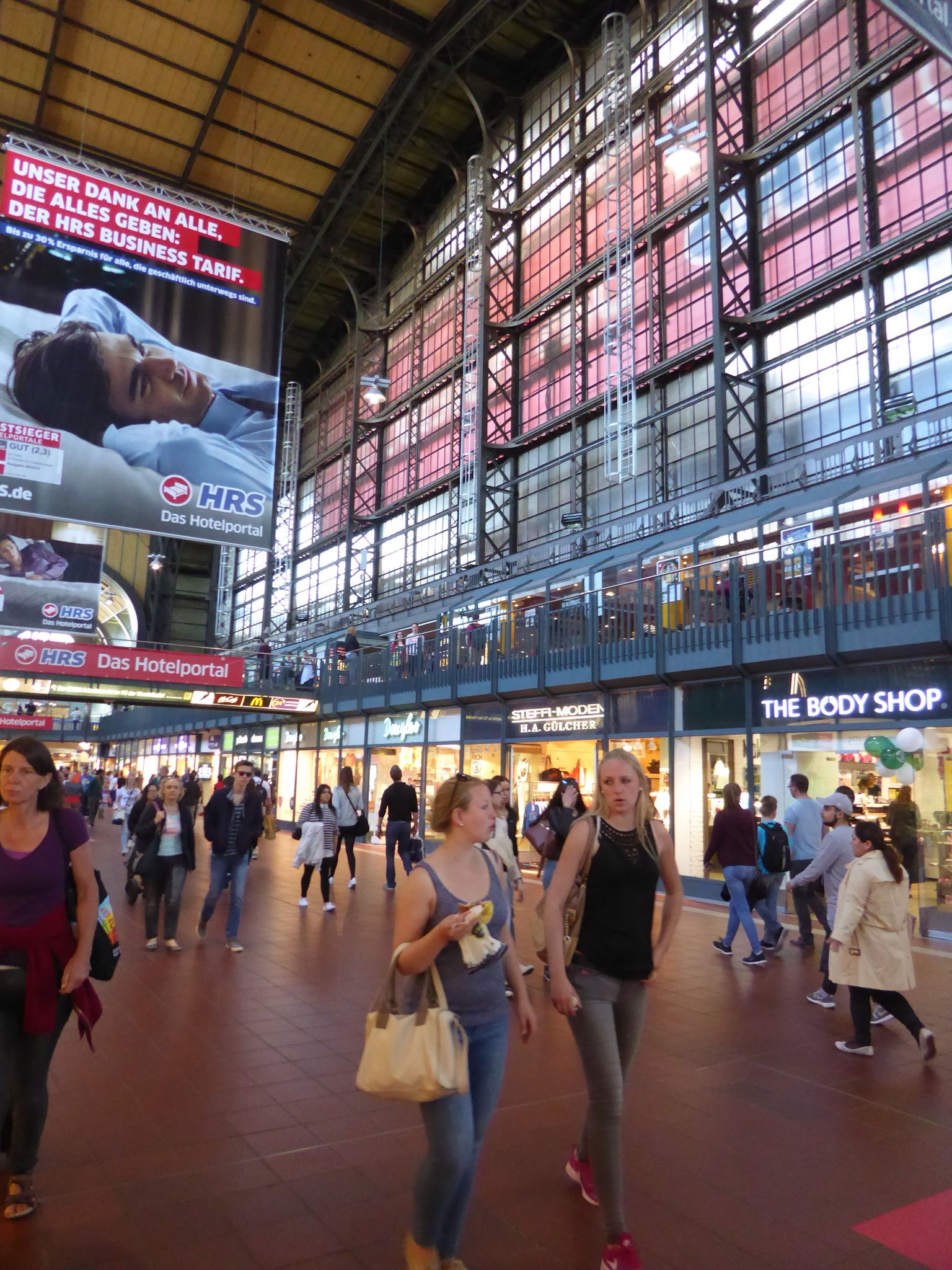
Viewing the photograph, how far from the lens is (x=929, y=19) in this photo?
370 centimetres

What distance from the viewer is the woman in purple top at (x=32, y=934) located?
3357 mm

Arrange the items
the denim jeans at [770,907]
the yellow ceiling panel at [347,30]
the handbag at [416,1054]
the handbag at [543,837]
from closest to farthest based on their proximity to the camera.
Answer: the handbag at [416,1054] < the handbag at [543,837] < the denim jeans at [770,907] < the yellow ceiling panel at [347,30]

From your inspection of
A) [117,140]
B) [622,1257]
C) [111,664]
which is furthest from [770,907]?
[117,140]

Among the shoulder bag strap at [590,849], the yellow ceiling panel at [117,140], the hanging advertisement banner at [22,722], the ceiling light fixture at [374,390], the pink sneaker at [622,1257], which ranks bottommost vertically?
the pink sneaker at [622,1257]

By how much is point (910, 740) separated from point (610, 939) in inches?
364

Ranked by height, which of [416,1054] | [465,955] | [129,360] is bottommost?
[416,1054]

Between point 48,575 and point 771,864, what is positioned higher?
point 48,575

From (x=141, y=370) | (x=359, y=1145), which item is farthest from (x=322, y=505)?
(x=359, y=1145)

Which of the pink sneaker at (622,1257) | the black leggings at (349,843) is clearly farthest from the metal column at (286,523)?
the pink sneaker at (622,1257)

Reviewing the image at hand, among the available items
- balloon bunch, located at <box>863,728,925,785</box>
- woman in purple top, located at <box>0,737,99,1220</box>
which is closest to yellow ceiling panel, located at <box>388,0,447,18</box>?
balloon bunch, located at <box>863,728,925,785</box>

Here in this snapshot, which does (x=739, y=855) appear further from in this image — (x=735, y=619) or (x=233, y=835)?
(x=735, y=619)

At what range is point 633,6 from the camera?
25422 mm

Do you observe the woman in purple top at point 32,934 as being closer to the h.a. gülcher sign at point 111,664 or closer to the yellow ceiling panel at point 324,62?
the h.a. gülcher sign at point 111,664

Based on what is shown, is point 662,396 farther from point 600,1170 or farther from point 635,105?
point 600,1170
